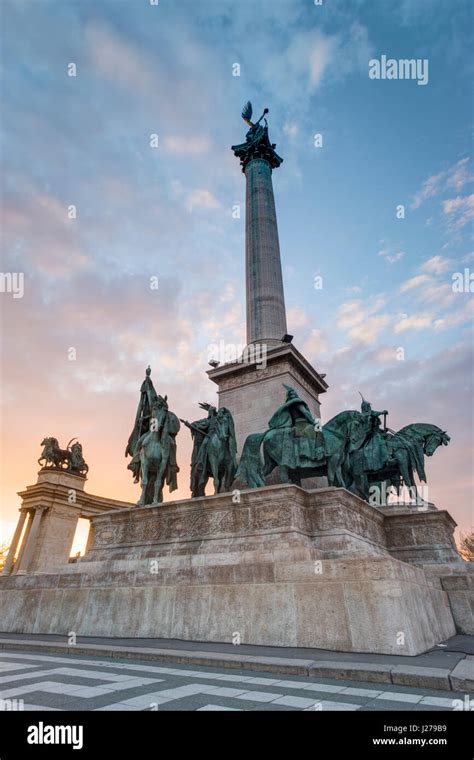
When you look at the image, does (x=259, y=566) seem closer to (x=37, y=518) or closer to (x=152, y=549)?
(x=152, y=549)

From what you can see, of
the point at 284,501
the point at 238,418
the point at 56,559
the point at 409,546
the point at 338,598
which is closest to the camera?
the point at 338,598

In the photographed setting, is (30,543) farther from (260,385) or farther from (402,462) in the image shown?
(402,462)

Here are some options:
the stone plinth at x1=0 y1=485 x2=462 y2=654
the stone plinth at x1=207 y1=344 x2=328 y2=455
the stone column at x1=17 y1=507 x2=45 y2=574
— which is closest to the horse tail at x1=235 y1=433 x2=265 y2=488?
the stone plinth at x1=0 y1=485 x2=462 y2=654

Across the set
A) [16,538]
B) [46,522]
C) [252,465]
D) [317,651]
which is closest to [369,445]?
[252,465]

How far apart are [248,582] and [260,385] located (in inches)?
473

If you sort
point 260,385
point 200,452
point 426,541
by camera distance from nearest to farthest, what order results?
point 426,541 → point 200,452 → point 260,385

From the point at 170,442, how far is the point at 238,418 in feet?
16.7

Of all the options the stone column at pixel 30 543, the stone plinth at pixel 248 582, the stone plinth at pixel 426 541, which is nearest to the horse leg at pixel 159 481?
the stone plinth at pixel 248 582

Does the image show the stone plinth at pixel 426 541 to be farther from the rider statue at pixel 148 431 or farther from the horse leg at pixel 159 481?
the horse leg at pixel 159 481

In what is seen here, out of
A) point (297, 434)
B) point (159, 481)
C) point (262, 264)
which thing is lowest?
point (159, 481)

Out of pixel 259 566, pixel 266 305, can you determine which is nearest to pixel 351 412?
pixel 259 566

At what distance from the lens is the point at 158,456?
16.2m

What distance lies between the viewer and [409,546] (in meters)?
15.8
